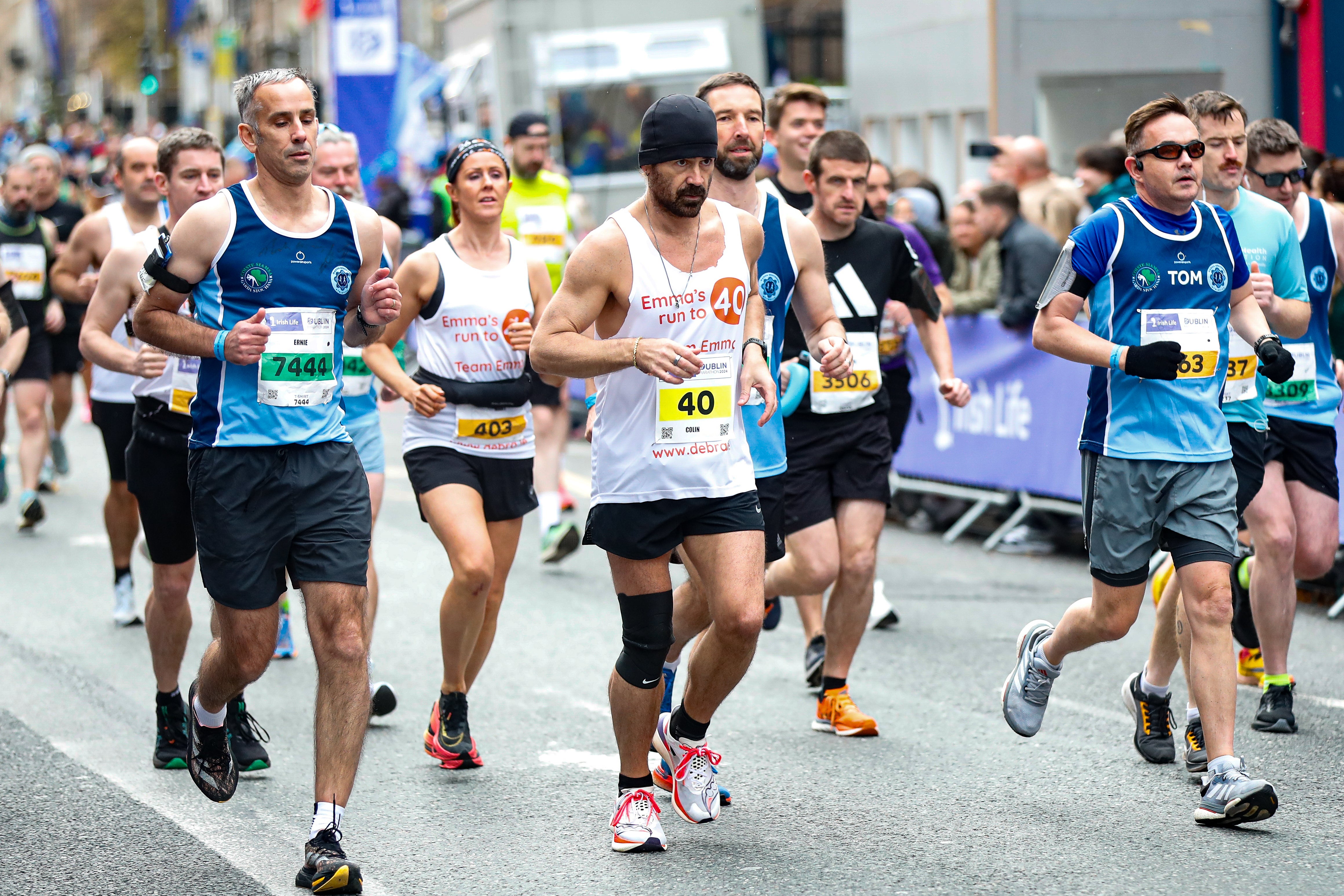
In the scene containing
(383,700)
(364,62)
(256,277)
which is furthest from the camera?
(364,62)

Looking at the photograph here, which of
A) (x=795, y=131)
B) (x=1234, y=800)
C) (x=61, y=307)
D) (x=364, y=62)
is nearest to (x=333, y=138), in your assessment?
(x=795, y=131)

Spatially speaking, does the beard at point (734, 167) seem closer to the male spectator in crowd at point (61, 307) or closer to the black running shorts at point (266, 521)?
the black running shorts at point (266, 521)

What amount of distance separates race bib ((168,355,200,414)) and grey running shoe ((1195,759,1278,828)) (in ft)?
11.3

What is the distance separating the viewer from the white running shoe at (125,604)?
862 cm

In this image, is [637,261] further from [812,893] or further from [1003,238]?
[1003,238]

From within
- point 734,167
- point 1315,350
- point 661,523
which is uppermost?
point 734,167

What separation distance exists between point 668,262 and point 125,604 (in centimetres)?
467

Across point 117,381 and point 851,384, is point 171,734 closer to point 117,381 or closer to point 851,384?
point 117,381

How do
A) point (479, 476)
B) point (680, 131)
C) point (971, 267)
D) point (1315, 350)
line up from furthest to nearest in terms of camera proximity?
point (971, 267), point (1315, 350), point (479, 476), point (680, 131)

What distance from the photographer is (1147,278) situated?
542 centimetres

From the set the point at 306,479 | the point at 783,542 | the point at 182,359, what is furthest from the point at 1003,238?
the point at 306,479

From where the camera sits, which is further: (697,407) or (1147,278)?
(1147,278)

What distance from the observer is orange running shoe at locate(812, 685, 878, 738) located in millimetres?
6453

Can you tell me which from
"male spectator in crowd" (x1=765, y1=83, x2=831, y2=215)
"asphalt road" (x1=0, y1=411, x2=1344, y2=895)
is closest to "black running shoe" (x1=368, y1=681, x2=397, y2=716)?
"asphalt road" (x1=0, y1=411, x2=1344, y2=895)
